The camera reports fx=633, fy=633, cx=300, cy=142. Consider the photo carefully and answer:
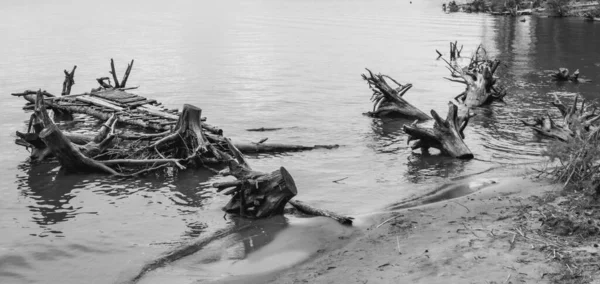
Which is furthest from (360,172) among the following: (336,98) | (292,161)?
(336,98)

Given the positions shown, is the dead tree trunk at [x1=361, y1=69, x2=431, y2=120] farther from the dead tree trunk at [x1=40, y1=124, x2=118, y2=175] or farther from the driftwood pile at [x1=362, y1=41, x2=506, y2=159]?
the dead tree trunk at [x1=40, y1=124, x2=118, y2=175]

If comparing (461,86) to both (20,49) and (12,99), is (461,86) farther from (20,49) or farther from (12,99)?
(20,49)

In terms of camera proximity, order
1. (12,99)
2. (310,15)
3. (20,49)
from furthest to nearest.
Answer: (310,15) → (20,49) → (12,99)

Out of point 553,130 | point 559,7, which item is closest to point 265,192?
point 553,130

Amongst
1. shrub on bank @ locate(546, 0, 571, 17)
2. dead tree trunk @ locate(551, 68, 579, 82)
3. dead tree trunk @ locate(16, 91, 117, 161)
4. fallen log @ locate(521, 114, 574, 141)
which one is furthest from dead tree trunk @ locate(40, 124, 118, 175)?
shrub on bank @ locate(546, 0, 571, 17)

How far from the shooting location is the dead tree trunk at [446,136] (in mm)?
17438

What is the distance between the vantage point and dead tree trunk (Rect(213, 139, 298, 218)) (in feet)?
39.8

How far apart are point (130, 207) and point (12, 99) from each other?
1666 centimetres

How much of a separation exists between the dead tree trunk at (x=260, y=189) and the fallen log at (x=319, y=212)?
1.27 feet

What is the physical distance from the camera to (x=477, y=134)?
20.8 m

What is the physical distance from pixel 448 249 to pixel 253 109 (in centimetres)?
1768

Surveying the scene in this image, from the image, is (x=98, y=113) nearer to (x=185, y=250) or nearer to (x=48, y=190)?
(x=48, y=190)

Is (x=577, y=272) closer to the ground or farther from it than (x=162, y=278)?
farther from it

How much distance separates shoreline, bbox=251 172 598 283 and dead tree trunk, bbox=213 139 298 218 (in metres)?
1.60
